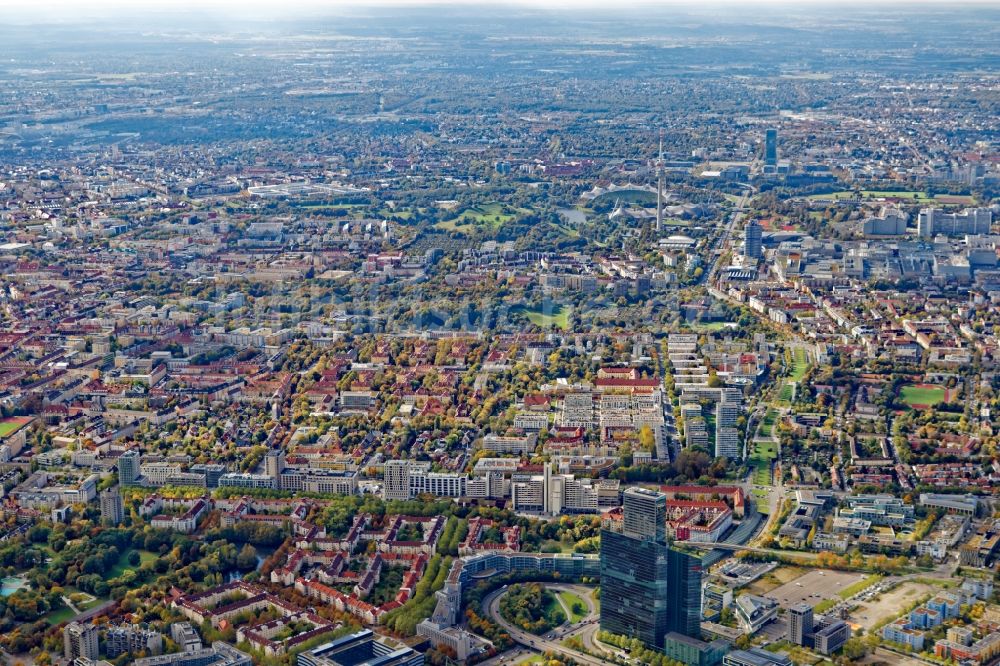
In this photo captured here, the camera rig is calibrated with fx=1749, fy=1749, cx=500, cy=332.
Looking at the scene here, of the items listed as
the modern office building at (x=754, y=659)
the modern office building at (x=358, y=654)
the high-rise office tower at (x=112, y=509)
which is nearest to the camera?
the modern office building at (x=754, y=659)

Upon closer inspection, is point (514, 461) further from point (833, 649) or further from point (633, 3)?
point (633, 3)

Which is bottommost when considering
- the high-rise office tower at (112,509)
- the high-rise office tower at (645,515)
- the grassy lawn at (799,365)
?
the grassy lawn at (799,365)

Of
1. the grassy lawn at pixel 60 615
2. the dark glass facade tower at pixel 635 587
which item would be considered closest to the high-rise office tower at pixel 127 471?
the grassy lawn at pixel 60 615

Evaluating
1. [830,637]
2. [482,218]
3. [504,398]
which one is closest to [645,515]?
[830,637]

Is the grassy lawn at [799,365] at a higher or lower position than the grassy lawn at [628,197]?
higher

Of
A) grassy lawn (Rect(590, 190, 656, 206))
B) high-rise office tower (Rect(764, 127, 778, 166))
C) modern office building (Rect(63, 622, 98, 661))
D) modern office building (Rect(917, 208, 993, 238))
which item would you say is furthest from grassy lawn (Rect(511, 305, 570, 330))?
high-rise office tower (Rect(764, 127, 778, 166))

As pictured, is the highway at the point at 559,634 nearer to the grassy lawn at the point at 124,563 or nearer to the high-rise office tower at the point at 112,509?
the grassy lawn at the point at 124,563

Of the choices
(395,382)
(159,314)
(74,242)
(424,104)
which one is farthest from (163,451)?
(424,104)

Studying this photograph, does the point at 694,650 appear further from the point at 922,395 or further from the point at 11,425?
the point at 11,425
